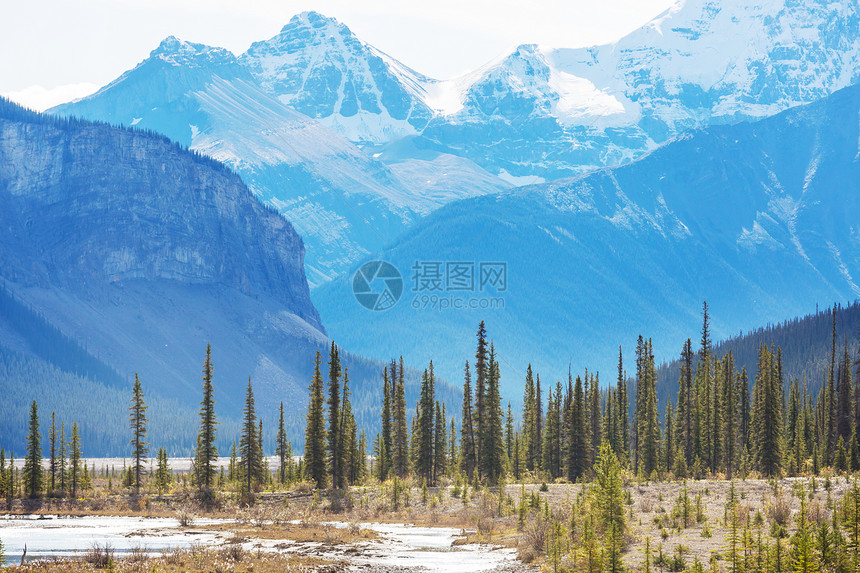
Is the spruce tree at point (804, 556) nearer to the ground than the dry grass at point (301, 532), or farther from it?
farther from it

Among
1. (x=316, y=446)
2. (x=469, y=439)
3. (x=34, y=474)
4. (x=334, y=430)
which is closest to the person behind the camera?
(x=316, y=446)

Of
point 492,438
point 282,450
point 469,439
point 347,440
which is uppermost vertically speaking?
point 492,438

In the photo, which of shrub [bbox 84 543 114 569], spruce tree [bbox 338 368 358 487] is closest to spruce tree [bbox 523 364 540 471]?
spruce tree [bbox 338 368 358 487]

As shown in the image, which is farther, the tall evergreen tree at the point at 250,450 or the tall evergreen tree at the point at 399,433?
the tall evergreen tree at the point at 399,433

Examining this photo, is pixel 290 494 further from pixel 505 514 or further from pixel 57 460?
pixel 57 460

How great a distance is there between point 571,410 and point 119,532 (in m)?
46.3

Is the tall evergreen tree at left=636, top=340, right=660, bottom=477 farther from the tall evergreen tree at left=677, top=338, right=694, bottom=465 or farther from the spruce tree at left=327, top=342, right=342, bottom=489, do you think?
the spruce tree at left=327, top=342, right=342, bottom=489

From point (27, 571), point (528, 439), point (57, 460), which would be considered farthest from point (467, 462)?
point (27, 571)

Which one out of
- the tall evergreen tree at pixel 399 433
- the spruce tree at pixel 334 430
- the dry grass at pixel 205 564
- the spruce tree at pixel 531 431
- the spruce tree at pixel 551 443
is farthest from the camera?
the spruce tree at pixel 531 431

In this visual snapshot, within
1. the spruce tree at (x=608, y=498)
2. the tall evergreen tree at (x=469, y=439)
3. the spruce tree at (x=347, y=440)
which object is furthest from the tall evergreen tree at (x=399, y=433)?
the spruce tree at (x=608, y=498)

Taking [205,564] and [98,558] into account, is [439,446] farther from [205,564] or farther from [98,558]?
[205,564]

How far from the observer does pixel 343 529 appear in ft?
219

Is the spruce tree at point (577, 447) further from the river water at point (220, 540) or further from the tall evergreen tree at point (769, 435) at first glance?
the river water at point (220, 540)

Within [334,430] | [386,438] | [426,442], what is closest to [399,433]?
[386,438]
